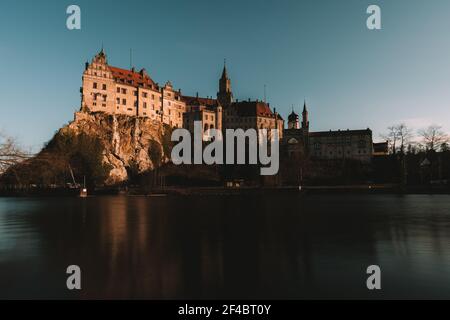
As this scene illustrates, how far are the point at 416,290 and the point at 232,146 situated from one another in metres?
102

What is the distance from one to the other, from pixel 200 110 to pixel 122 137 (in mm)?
35952

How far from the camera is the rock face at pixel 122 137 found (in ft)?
308

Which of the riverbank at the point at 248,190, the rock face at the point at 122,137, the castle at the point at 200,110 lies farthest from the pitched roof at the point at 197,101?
the riverbank at the point at 248,190

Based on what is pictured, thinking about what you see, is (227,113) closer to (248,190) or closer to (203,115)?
(203,115)

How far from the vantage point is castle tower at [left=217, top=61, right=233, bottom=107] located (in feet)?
481

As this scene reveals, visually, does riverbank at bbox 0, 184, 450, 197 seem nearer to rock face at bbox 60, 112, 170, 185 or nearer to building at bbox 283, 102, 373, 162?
rock face at bbox 60, 112, 170, 185

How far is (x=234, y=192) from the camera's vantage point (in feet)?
253

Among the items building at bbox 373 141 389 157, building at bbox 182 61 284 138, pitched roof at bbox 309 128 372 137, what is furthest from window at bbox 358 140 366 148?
building at bbox 182 61 284 138

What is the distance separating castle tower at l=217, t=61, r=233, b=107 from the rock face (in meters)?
43.4

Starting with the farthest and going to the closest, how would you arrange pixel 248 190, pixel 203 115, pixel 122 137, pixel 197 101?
pixel 197 101 → pixel 203 115 → pixel 122 137 → pixel 248 190

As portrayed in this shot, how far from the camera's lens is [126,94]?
108750 millimetres

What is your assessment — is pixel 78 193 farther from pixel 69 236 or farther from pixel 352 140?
pixel 352 140

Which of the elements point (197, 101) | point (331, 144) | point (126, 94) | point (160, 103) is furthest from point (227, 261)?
point (331, 144)
